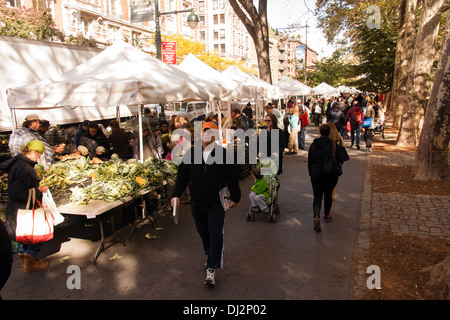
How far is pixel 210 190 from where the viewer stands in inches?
167

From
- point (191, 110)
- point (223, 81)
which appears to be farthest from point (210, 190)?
point (191, 110)

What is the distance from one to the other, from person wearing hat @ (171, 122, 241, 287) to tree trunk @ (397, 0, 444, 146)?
10569 millimetres

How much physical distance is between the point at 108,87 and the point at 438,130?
7.59 metres

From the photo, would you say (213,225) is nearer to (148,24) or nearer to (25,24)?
(25,24)

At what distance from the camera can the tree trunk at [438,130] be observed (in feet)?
26.4

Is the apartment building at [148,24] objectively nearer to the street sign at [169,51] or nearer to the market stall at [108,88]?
the street sign at [169,51]

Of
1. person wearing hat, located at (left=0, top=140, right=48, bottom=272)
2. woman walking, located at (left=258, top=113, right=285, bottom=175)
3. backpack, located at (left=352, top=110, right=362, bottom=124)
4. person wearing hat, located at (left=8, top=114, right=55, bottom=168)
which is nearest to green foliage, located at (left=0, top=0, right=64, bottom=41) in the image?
person wearing hat, located at (left=8, top=114, right=55, bottom=168)

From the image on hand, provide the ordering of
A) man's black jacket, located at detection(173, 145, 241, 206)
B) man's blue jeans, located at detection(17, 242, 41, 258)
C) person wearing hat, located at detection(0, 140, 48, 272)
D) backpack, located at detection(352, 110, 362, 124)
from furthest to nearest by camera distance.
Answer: backpack, located at detection(352, 110, 362, 124)
man's blue jeans, located at detection(17, 242, 41, 258)
person wearing hat, located at detection(0, 140, 48, 272)
man's black jacket, located at detection(173, 145, 241, 206)

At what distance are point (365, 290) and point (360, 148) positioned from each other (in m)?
11.7

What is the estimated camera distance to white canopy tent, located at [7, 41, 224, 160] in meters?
6.07

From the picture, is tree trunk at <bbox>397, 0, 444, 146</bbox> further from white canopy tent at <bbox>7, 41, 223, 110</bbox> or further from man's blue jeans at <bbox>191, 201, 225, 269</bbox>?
man's blue jeans at <bbox>191, 201, 225, 269</bbox>

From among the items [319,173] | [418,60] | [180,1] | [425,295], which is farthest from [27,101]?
[180,1]
